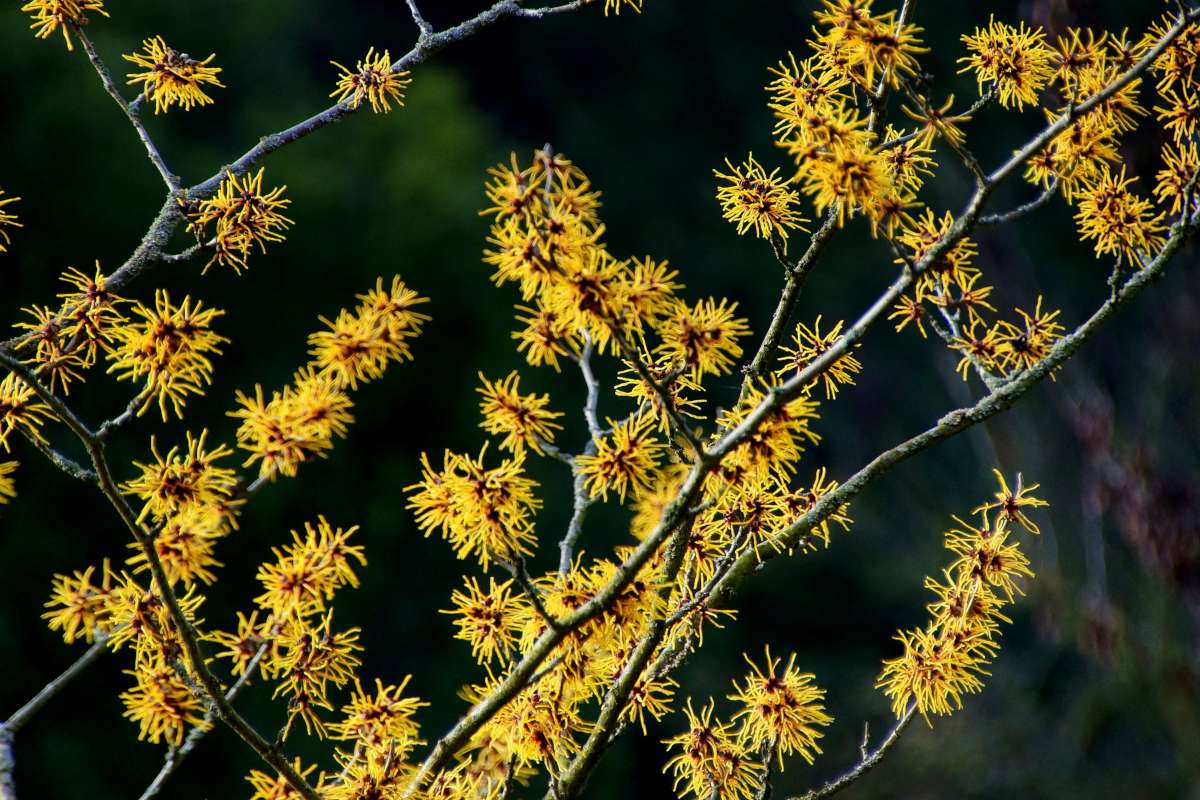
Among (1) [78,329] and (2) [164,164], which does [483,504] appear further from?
(2) [164,164]

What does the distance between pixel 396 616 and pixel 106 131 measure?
3.89 metres

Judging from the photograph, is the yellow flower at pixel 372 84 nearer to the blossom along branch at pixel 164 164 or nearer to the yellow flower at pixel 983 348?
the blossom along branch at pixel 164 164

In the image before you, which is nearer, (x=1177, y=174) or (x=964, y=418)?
(x=964, y=418)

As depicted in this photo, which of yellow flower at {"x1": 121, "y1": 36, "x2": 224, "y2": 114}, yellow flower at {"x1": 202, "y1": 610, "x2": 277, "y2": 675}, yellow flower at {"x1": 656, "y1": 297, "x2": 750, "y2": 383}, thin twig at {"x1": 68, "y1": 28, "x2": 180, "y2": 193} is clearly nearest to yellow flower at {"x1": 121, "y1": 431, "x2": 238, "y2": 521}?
yellow flower at {"x1": 202, "y1": 610, "x2": 277, "y2": 675}

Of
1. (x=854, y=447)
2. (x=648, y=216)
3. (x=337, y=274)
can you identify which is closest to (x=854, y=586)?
(x=854, y=447)

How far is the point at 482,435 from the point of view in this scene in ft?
30.7

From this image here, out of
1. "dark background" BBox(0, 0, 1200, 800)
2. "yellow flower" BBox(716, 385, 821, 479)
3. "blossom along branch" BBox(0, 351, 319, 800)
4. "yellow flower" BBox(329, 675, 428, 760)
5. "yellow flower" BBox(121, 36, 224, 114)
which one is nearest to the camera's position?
"blossom along branch" BBox(0, 351, 319, 800)

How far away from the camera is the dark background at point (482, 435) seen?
21.3ft

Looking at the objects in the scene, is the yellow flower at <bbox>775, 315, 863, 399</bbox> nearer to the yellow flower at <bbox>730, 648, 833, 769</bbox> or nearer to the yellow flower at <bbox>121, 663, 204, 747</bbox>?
the yellow flower at <bbox>730, 648, 833, 769</bbox>

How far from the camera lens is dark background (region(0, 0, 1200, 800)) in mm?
6492

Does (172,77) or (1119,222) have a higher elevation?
(1119,222)

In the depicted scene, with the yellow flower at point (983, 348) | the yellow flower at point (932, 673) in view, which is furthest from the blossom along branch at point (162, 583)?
the yellow flower at point (983, 348)

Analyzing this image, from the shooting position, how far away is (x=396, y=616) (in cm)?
892

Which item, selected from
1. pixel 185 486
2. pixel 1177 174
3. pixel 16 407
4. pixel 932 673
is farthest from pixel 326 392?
pixel 1177 174
